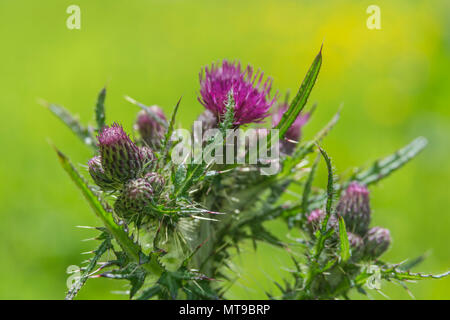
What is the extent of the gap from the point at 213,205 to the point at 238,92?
22.2 inches

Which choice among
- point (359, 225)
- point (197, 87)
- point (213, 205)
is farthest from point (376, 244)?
point (197, 87)

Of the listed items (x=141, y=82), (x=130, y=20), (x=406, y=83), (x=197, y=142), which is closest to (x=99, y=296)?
(x=197, y=142)

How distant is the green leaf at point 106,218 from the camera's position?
4.91 feet

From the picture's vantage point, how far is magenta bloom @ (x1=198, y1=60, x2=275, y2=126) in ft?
6.54

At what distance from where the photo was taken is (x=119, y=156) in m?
1.88

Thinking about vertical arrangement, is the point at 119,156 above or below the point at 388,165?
below

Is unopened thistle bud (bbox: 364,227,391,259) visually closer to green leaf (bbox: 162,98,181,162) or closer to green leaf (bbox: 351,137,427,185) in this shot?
green leaf (bbox: 351,137,427,185)

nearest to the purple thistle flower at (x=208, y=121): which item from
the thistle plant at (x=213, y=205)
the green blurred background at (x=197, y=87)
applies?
the thistle plant at (x=213, y=205)

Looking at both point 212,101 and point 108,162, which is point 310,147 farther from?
point 108,162

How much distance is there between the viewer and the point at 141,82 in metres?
7.77

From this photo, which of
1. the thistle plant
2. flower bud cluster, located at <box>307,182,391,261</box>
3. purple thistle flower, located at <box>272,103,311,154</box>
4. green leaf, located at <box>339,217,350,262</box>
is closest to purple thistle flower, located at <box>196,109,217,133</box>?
the thistle plant

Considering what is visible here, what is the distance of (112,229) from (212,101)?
2.26ft

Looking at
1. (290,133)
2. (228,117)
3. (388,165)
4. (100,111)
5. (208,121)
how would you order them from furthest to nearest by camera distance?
(388,165) < (290,133) < (100,111) < (208,121) < (228,117)

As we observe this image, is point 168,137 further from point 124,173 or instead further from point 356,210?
point 356,210
